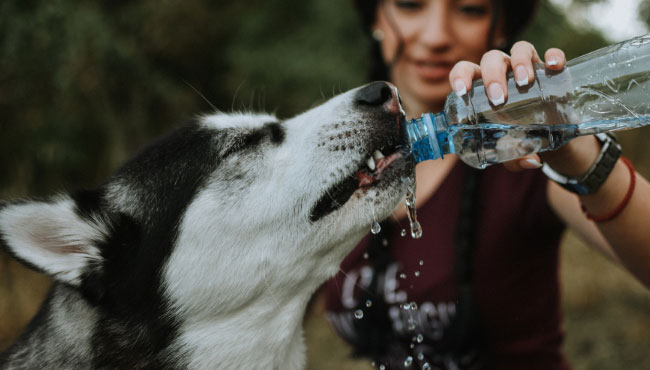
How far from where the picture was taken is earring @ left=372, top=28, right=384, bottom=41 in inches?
129

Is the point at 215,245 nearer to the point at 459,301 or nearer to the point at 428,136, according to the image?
the point at 428,136

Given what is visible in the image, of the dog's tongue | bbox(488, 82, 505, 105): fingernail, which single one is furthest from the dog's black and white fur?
bbox(488, 82, 505, 105): fingernail

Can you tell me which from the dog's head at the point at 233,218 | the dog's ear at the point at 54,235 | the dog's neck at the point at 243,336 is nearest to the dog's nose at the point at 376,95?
the dog's head at the point at 233,218

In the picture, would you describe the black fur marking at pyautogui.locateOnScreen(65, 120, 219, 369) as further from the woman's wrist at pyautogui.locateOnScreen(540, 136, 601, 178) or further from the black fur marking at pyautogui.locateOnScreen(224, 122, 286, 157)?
the woman's wrist at pyautogui.locateOnScreen(540, 136, 601, 178)

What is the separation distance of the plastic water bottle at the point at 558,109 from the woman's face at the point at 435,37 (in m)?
0.98

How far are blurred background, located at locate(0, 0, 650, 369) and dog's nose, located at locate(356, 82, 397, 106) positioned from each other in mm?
1497

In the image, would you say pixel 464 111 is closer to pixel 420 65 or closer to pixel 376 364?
pixel 420 65

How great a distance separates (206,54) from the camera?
24.9 ft

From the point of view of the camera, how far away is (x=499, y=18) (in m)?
2.98

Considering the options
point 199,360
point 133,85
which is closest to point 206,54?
point 133,85

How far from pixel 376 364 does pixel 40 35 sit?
2.91 metres

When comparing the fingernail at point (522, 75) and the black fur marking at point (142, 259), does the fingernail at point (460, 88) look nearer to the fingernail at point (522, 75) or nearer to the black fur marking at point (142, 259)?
→ the fingernail at point (522, 75)

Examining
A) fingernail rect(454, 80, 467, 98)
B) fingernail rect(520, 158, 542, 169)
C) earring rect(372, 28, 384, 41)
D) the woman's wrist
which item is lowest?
the woman's wrist

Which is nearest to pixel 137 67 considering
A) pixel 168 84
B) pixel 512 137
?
pixel 168 84
